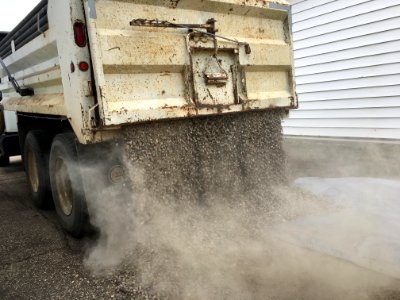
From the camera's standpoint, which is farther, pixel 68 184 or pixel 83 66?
pixel 68 184

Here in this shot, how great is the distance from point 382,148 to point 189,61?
159 inches

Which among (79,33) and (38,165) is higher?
(79,33)

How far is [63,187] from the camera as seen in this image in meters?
3.96

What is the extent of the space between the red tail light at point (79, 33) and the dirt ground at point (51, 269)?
6.15 ft

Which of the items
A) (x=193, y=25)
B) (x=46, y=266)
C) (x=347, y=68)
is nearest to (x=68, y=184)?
(x=46, y=266)

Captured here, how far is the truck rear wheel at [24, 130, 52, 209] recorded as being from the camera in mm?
4457

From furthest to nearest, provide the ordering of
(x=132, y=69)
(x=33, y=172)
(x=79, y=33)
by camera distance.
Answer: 1. (x=33, y=172)
2. (x=132, y=69)
3. (x=79, y=33)

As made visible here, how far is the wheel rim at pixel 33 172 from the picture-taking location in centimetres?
483

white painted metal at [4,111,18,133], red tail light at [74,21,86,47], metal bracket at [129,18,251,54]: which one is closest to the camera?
red tail light at [74,21,86,47]

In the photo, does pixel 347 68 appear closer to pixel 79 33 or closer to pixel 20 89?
pixel 79 33

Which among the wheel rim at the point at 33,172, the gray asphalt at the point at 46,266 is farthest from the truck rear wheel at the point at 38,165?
the gray asphalt at the point at 46,266

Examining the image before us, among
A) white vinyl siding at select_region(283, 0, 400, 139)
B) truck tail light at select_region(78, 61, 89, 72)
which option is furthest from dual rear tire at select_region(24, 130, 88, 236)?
white vinyl siding at select_region(283, 0, 400, 139)

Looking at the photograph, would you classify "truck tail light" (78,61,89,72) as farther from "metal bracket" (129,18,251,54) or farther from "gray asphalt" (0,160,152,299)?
"gray asphalt" (0,160,152,299)

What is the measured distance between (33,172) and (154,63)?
2836mm
